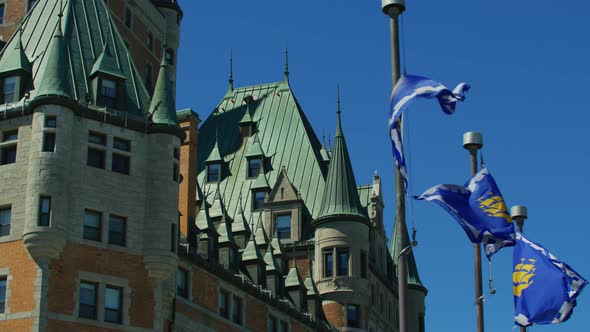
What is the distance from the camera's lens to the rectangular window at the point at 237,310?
65000mm

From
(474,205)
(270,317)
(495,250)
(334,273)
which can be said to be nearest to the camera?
(474,205)

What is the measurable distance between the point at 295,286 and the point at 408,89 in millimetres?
43631

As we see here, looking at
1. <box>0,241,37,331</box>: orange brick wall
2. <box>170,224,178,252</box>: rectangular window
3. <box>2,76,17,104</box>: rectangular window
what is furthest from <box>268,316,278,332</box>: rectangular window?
<box>2,76,17,104</box>: rectangular window

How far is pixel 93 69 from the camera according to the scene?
55.8 m

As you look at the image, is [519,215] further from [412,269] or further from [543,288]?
[412,269]

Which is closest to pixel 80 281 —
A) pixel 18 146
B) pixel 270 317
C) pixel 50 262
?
pixel 50 262

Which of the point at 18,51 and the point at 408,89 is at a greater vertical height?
the point at 18,51

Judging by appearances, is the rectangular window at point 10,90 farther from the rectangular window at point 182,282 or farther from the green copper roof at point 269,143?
the green copper roof at point 269,143

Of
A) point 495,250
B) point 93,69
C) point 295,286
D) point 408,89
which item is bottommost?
point 495,250

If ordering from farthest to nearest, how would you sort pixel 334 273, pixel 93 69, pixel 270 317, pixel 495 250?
pixel 334 273
pixel 270 317
pixel 93 69
pixel 495 250

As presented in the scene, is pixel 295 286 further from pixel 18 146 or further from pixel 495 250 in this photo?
pixel 495 250

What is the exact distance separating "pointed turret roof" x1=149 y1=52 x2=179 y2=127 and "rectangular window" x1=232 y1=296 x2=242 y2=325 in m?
13.3

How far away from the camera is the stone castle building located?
51188mm

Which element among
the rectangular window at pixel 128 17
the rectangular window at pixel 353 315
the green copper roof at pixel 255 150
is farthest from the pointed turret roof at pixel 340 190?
the rectangular window at pixel 128 17
